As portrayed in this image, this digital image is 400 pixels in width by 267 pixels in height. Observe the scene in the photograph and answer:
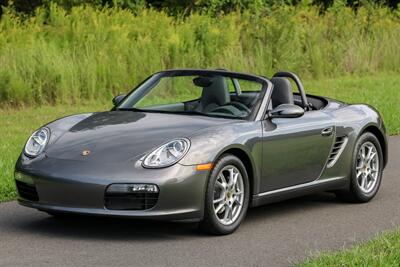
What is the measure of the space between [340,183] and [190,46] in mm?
11771

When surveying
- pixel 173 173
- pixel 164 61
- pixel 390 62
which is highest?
pixel 173 173

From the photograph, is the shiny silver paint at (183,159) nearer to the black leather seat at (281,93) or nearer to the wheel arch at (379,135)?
the black leather seat at (281,93)

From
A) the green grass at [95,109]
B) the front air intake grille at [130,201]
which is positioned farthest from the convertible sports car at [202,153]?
the green grass at [95,109]

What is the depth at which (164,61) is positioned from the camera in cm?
2027

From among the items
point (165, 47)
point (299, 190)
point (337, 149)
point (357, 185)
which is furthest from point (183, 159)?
point (165, 47)

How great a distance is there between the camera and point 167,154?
25.7 feet

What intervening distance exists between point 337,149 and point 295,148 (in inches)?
29.4

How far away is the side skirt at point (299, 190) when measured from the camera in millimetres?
8531

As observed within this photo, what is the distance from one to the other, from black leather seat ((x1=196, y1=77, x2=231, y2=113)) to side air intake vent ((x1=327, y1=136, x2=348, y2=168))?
3.54 ft

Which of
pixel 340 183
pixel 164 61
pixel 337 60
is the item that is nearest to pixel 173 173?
pixel 340 183

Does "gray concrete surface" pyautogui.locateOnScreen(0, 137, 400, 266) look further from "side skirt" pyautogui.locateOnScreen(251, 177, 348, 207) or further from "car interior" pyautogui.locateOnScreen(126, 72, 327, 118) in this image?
"car interior" pyautogui.locateOnScreen(126, 72, 327, 118)

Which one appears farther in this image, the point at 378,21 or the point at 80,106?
the point at 378,21

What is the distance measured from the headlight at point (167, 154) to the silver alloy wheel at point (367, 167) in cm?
240

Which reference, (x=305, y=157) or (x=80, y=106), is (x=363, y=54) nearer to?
(x=80, y=106)
